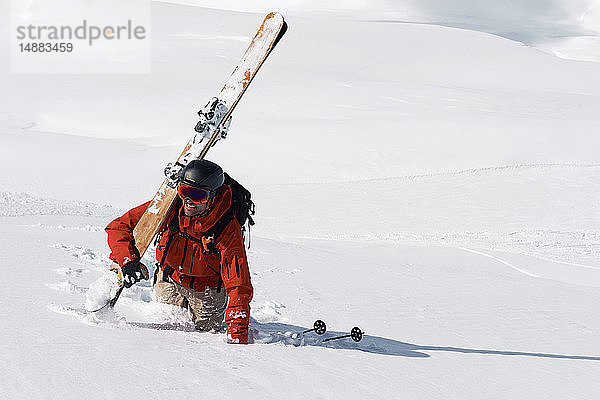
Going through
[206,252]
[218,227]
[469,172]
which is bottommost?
[206,252]

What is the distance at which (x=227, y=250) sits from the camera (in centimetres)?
344

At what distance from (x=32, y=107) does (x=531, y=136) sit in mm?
13536

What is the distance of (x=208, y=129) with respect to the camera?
400cm

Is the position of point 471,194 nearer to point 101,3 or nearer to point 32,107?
point 32,107

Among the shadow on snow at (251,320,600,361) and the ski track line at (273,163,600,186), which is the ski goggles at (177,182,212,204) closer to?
the shadow on snow at (251,320,600,361)

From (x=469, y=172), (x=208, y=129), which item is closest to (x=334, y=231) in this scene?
(x=469, y=172)

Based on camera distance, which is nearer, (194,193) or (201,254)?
(194,193)

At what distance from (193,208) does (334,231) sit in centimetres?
678

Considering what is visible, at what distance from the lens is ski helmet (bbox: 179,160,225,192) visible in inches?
128

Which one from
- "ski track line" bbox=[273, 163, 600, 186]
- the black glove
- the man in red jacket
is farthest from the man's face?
"ski track line" bbox=[273, 163, 600, 186]

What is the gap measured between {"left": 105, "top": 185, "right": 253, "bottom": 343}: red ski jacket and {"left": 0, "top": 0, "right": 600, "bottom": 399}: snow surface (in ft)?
0.68

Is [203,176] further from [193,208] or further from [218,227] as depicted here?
[218,227]

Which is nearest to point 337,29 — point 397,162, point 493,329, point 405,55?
point 405,55

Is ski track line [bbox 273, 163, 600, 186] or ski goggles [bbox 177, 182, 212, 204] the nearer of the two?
ski goggles [bbox 177, 182, 212, 204]
